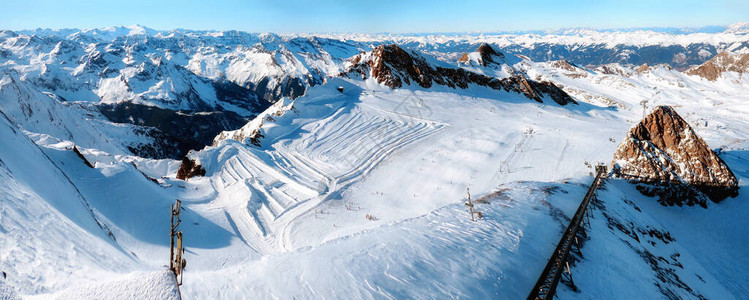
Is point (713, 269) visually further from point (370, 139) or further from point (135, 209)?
point (135, 209)

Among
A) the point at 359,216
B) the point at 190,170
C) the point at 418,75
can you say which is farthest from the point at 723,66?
the point at 190,170

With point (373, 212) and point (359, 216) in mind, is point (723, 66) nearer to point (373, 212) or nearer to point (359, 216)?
point (373, 212)

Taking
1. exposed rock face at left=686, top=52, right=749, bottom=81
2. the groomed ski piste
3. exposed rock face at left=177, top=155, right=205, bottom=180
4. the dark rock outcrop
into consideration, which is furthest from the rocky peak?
the dark rock outcrop

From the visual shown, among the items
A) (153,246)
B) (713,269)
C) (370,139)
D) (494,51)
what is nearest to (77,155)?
(153,246)

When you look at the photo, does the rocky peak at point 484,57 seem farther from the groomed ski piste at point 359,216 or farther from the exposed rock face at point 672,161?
the exposed rock face at point 672,161

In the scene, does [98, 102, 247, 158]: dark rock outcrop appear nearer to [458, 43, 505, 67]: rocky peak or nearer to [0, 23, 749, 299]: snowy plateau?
[0, 23, 749, 299]: snowy plateau

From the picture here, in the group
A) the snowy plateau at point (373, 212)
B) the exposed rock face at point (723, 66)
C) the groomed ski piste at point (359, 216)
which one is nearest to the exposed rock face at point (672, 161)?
the snowy plateau at point (373, 212)

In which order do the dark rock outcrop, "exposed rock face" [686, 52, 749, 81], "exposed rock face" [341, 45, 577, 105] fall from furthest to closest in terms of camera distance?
the dark rock outcrop → "exposed rock face" [686, 52, 749, 81] → "exposed rock face" [341, 45, 577, 105]
